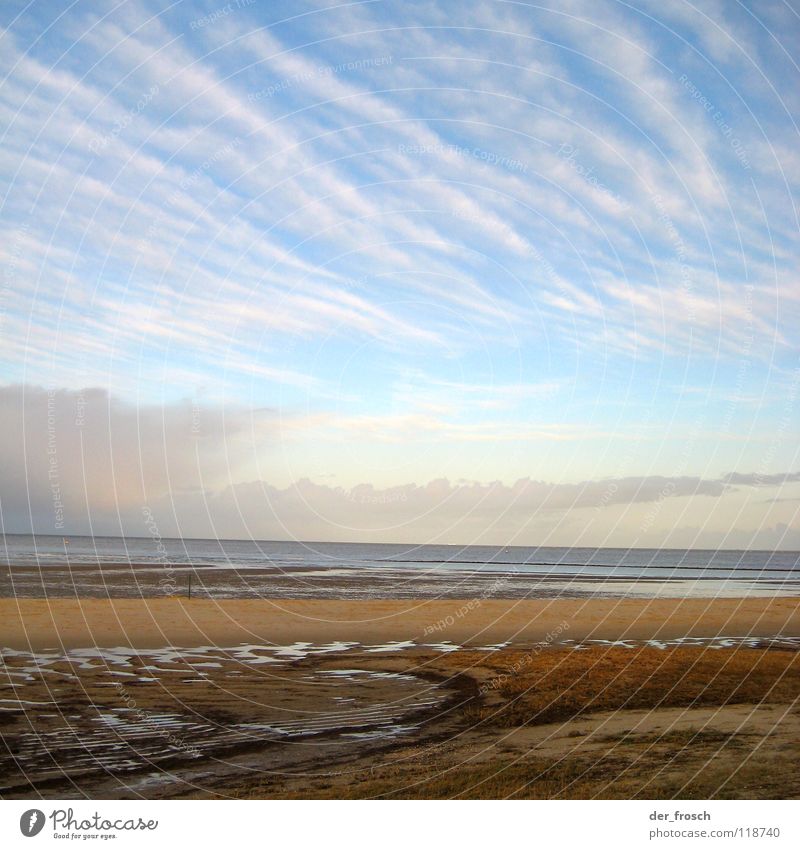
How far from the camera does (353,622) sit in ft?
112

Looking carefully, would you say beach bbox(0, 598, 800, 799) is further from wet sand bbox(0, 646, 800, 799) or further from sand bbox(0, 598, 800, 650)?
sand bbox(0, 598, 800, 650)

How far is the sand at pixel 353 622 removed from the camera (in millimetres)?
27984

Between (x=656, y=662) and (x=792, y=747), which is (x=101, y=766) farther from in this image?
(x=656, y=662)

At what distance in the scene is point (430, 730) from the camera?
14.9m

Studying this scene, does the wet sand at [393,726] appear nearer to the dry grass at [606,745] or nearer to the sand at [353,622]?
the dry grass at [606,745]

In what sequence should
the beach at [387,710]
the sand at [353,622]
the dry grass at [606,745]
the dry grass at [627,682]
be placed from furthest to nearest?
the sand at [353,622], the dry grass at [627,682], the beach at [387,710], the dry grass at [606,745]

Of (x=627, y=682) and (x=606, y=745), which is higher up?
(x=606, y=745)

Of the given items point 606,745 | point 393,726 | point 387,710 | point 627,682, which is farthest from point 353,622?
point 606,745

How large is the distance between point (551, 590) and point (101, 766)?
53.2 m

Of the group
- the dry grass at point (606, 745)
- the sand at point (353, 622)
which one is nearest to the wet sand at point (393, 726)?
the dry grass at point (606, 745)

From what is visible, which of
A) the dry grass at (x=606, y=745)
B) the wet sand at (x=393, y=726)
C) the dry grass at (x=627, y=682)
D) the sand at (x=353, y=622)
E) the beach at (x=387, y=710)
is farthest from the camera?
the sand at (x=353, y=622)

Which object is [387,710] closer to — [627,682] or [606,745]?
[606,745]

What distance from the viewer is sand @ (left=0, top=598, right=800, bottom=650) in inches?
1102
